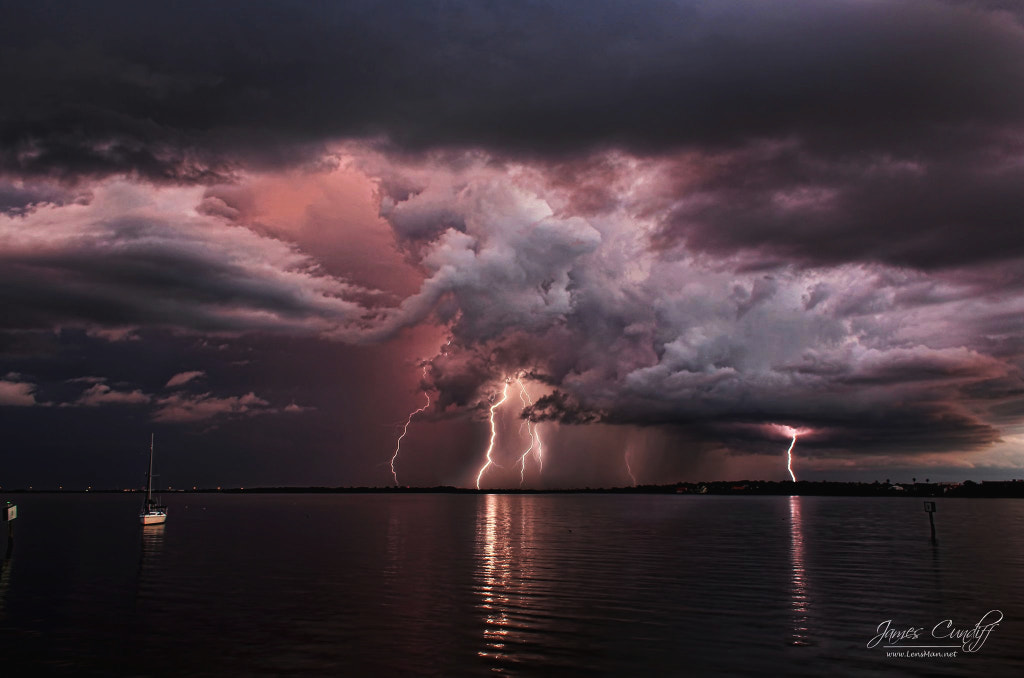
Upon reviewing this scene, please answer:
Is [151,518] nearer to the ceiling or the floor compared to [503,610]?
nearer to the floor

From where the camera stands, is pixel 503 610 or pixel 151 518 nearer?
pixel 503 610

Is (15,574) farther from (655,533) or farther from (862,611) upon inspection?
(655,533)

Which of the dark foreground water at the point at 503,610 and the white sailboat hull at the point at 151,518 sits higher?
the dark foreground water at the point at 503,610

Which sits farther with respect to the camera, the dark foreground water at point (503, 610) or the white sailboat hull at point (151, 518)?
the white sailboat hull at point (151, 518)

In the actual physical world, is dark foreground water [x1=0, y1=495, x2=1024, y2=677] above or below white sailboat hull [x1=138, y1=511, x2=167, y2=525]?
above

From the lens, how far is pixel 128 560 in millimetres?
73312

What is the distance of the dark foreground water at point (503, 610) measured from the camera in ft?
100

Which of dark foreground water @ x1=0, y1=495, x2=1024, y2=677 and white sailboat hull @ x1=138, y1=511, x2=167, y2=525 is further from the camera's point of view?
white sailboat hull @ x1=138, y1=511, x2=167, y2=525

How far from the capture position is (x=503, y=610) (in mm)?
42344

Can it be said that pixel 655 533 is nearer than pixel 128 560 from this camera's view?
No

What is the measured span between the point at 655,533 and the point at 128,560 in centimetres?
7339

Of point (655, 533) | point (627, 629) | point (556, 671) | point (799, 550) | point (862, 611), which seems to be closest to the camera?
point (556, 671)

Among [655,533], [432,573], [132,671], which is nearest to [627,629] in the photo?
[132,671]

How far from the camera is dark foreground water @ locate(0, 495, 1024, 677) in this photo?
3056cm
